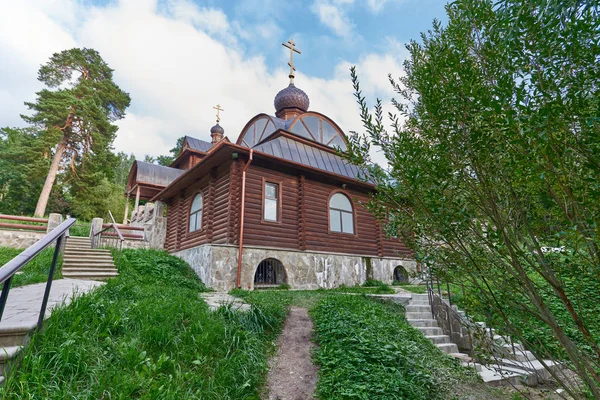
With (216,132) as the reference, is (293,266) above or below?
below

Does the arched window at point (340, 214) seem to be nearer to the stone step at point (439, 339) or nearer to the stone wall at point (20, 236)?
the stone step at point (439, 339)

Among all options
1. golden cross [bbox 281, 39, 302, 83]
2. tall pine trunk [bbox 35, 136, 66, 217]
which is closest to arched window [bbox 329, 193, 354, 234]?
golden cross [bbox 281, 39, 302, 83]

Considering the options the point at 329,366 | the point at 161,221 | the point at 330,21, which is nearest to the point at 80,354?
the point at 329,366

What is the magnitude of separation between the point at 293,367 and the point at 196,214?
30.7ft

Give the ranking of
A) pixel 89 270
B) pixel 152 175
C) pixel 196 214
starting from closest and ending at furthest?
pixel 89 270
pixel 196 214
pixel 152 175

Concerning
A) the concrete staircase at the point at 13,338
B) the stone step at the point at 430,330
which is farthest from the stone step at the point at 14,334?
the stone step at the point at 430,330

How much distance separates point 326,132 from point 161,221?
9.00 meters

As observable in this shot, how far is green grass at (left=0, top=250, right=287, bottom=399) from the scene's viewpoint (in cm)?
253

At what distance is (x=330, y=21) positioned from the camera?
17.8ft

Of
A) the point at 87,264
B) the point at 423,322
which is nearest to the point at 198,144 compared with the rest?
the point at 87,264

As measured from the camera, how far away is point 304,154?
12875mm

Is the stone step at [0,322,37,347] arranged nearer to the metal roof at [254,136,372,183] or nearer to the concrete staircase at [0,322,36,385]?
the concrete staircase at [0,322,36,385]

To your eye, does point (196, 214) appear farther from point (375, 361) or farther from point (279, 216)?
point (375, 361)

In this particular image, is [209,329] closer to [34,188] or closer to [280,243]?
[280,243]
